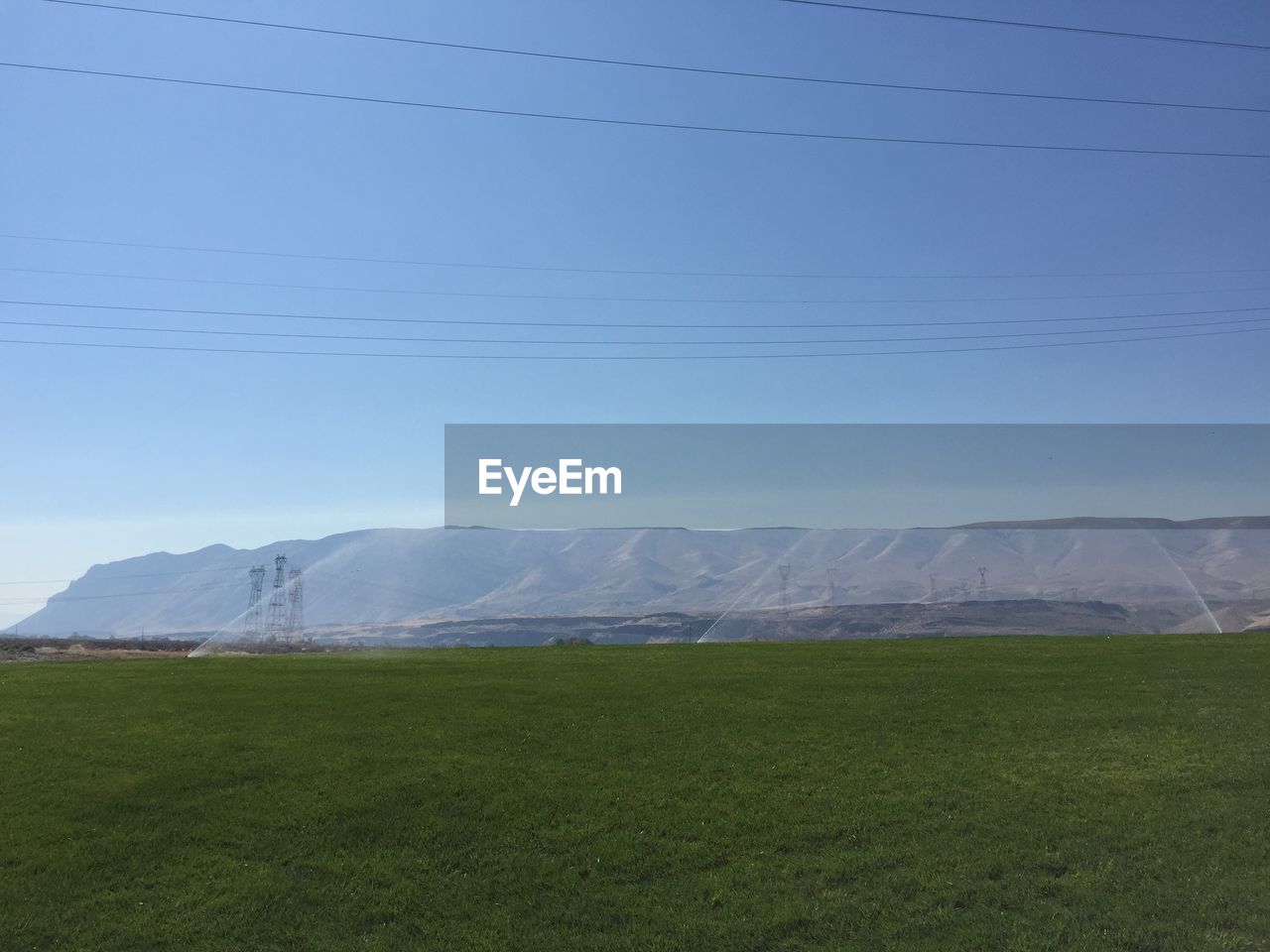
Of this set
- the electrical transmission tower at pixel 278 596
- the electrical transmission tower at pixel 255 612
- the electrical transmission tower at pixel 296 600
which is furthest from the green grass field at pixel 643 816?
the electrical transmission tower at pixel 296 600

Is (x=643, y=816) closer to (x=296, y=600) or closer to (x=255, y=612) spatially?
(x=255, y=612)

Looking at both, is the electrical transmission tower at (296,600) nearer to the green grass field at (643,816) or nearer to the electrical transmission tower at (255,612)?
the electrical transmission tower at (255,612)

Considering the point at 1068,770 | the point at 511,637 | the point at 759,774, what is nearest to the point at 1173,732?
the point at 1068,770

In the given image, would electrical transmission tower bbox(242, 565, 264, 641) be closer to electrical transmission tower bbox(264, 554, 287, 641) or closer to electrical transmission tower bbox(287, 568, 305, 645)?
electrical transmission tower bbox(264, 554, 287, 641)

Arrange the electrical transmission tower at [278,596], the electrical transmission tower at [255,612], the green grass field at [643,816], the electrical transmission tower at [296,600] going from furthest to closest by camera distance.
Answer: the electrical transmission tower at [296,600], the electrical transmission tower at [278,596], the electrical transmission tower at [255,612], the green grass field at [643,816]

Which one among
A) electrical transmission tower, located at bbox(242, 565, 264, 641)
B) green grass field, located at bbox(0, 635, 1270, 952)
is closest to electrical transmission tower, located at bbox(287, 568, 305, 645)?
electrical transmission tower, located at bbox(242, 565, 264, 641)

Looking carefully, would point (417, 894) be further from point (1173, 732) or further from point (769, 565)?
point (769, 565)
